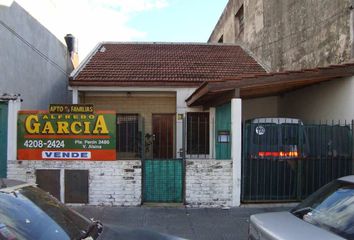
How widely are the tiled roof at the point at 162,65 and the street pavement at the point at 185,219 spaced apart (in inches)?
282

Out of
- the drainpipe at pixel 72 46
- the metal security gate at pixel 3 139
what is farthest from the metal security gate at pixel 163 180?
the drainpipe at pixel 72 46

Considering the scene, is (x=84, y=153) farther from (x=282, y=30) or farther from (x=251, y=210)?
(x=282, y=30)

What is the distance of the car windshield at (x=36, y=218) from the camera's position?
3.36 m

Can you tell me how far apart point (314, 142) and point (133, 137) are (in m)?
4.15

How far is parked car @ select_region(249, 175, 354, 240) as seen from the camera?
12.5ft

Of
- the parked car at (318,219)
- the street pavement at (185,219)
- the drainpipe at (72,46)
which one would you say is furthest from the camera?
the drainpipe at (72,46)

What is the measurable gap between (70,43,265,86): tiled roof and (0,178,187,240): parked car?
40.0ft

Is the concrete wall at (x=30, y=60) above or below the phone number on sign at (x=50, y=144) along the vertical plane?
above

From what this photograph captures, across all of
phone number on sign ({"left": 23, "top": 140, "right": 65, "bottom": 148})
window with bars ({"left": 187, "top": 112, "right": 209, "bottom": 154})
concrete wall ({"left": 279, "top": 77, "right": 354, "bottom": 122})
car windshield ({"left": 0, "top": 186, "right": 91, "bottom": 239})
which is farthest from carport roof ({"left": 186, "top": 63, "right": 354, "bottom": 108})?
car windshield ({"left": 0, "top": 186, "right": 91, "bottom": 239})

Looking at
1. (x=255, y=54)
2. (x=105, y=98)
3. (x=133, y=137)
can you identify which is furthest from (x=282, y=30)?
(x=133, y=137)

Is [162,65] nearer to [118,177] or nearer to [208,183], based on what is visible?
[118,177]

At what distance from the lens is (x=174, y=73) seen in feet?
55.7

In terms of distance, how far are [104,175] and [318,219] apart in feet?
21.4

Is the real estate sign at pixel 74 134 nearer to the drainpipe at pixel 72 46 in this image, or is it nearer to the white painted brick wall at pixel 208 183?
the white painted brick wall at pixel 208 183
